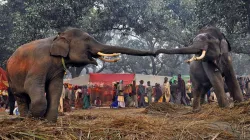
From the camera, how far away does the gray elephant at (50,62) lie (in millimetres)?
7094

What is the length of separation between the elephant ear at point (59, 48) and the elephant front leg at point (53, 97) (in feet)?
1.55

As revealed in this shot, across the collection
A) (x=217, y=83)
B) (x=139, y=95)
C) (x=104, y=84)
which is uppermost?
(x=104, y=84)

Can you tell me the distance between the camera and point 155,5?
3522 cm

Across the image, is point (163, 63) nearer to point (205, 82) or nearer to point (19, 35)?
point (19, 35)

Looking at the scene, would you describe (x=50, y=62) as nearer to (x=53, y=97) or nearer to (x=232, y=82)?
(x=53, y=97)

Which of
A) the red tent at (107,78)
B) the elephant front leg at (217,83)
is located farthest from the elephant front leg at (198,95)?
the red tent at (107,78)

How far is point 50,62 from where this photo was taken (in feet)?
24.0

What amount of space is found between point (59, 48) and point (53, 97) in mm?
896

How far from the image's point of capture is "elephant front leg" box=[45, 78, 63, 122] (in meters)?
7.09

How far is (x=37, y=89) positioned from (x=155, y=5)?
1150 inches

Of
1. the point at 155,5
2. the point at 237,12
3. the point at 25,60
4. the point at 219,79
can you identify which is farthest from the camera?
the point at 155,5

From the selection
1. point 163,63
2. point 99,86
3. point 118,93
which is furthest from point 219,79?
point 163,63

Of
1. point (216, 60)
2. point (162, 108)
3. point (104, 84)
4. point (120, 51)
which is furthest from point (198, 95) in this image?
point (104, 84)

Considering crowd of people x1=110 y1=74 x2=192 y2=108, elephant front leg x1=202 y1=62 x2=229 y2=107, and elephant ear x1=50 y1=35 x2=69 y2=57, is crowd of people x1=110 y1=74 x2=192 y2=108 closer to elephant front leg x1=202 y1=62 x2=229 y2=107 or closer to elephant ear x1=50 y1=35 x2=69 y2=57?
elephant front leg x1=202 y1=62 x2=229 y2=107
